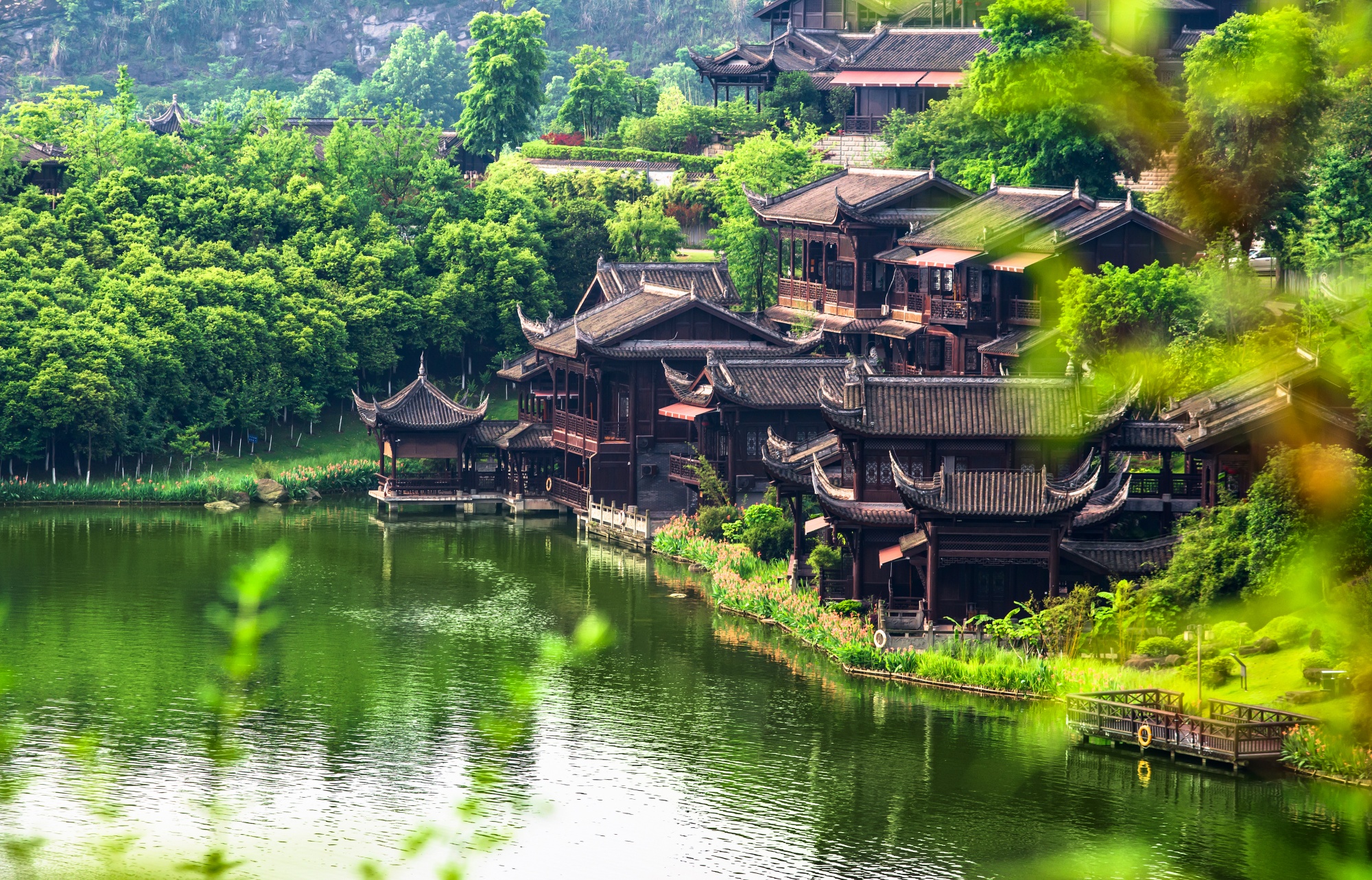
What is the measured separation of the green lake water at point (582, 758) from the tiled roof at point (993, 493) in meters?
3.52

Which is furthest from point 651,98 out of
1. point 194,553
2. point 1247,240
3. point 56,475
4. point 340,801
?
point 1247,240

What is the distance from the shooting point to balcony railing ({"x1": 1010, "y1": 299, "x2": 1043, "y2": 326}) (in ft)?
170

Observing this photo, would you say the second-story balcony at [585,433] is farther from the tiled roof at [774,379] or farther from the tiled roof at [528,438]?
the tiled roof at [774,379]

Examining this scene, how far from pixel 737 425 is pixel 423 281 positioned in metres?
22.3

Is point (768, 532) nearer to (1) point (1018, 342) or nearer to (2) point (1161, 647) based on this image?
(1) point (1018, 342)

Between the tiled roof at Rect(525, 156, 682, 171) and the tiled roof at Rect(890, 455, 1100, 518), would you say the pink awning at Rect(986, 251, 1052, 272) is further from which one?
the tiled roof at Rect(525, 156, 682, 171)

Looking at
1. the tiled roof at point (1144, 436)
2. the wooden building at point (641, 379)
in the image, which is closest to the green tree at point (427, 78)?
the wooden building at point (641, 379)

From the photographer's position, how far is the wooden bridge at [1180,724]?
97.7 feet

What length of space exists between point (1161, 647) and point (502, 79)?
189ft

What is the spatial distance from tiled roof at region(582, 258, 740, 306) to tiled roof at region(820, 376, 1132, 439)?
→ 21.9m

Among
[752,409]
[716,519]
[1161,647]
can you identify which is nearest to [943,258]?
[752,409]

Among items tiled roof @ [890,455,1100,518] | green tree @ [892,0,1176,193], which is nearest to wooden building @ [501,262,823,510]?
green tree @ [892,0,1176,193]

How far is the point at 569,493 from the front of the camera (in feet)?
184

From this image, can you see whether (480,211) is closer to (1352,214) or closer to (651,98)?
(651,98)
